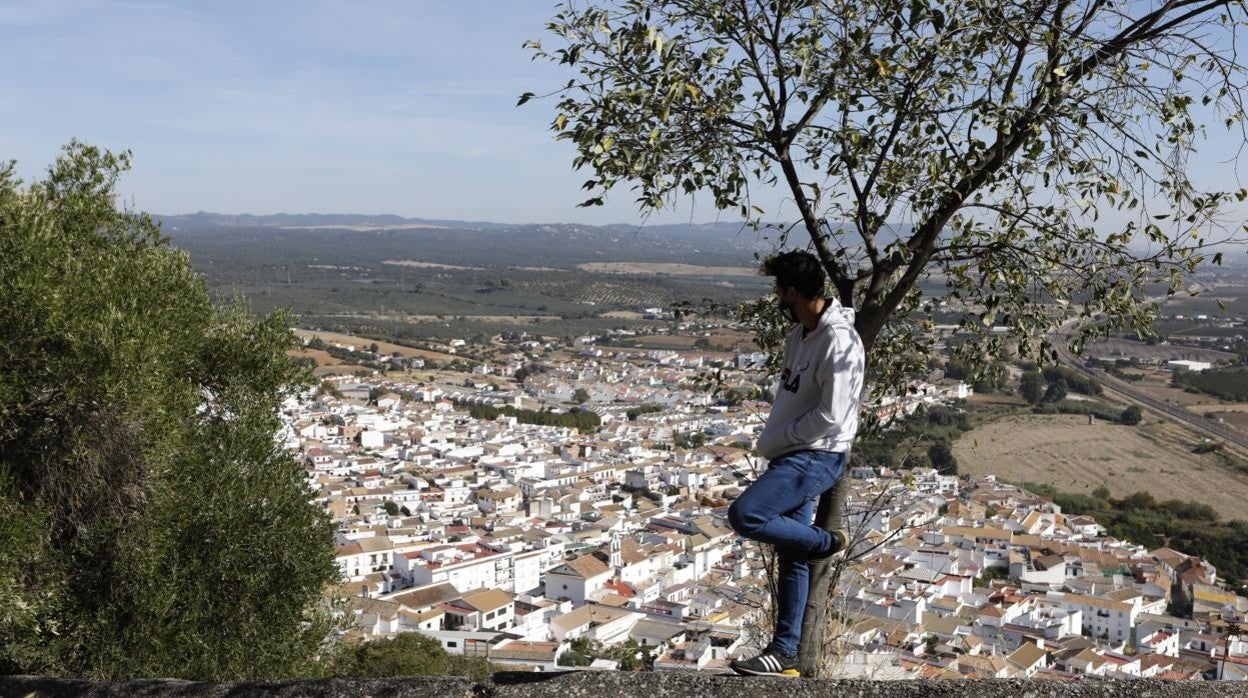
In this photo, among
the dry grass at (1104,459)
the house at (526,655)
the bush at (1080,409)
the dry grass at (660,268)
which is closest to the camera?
the house at (526,655)

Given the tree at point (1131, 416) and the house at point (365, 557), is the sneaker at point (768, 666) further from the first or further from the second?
the tree at point (1131, 416)

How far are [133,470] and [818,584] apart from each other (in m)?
5.48

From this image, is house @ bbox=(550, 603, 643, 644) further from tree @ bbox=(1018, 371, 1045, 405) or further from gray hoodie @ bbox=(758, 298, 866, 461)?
tree @ bbox=(1018, 371, 1045, 405)

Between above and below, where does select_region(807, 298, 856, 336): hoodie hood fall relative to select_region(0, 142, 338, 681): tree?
above

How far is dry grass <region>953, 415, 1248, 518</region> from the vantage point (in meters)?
38.8

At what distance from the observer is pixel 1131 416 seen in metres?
A: 49.2

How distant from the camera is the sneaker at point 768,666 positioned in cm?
359

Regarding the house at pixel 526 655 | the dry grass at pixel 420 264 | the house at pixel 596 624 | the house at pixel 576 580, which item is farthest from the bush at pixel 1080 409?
the dry grass at pixel 420 264

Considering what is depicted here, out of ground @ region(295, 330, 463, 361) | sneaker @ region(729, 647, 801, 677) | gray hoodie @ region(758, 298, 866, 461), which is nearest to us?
gray hoodie @ region(758, 298, 866, 461)

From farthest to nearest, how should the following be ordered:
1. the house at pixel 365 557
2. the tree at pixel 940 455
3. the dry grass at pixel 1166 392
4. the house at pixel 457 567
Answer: the dry grass at pixel 1166 392, the tree at pixel 940 455, the house at pixel 365 557, the house at pixel 457 567

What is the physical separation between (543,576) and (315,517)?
24.7 m

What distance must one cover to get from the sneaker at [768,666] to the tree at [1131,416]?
5073 cm

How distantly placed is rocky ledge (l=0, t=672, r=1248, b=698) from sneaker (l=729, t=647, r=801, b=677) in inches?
1.3

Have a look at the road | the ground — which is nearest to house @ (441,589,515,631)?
the road
